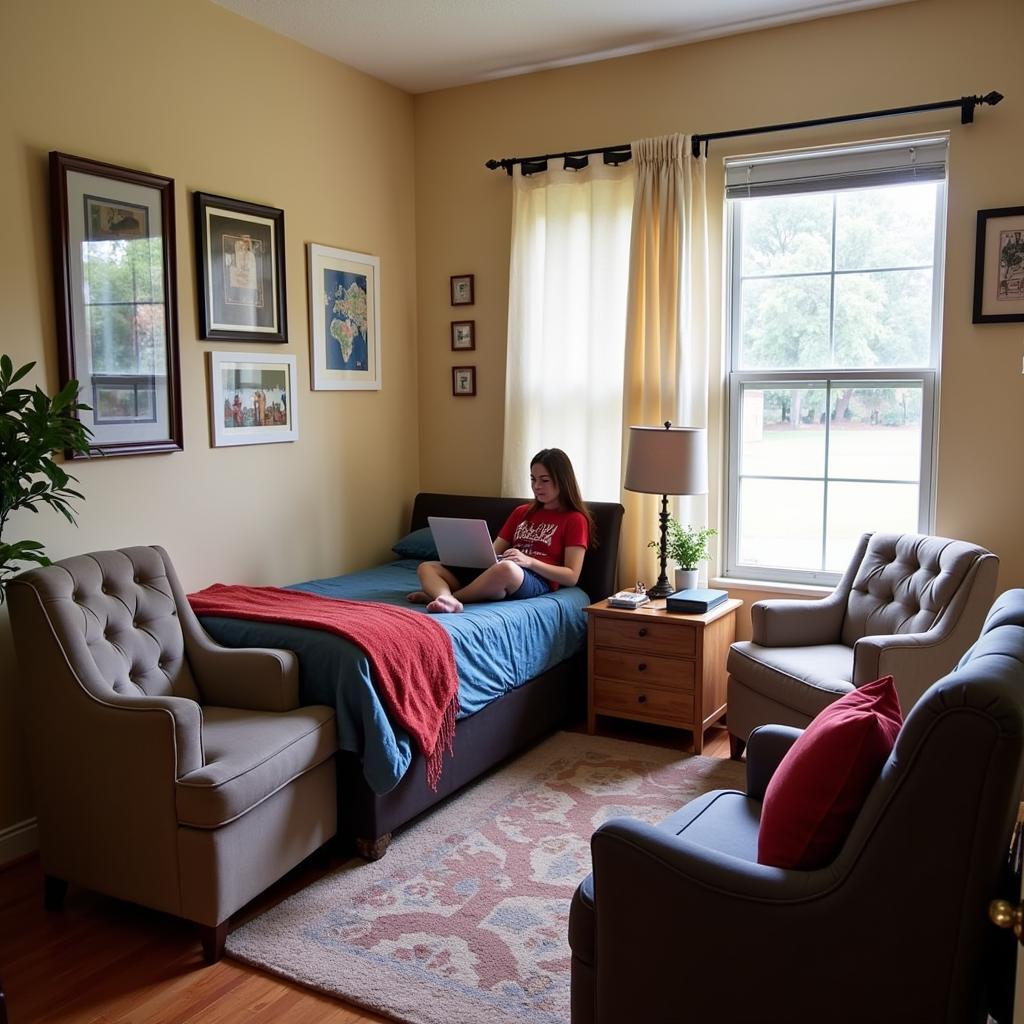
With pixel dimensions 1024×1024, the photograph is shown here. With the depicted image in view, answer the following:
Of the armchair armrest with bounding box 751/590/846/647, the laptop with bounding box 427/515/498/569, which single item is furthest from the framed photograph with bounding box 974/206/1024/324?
the laptop with bounding box 427/515/498/569

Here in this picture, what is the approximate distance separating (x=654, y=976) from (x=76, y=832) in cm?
173

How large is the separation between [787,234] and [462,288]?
5.27 ft

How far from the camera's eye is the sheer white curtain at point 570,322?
14.4 feet

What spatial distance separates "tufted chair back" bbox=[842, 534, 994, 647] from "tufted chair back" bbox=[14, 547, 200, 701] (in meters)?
2.42

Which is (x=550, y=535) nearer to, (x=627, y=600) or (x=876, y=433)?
(x=627, y=600)

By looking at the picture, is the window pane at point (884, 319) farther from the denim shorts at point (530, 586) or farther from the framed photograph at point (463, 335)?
the framed photograph at point (463, 335)

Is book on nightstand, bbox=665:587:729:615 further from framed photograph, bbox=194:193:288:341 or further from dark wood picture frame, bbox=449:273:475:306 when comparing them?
framed photograph, bbox=194:193:288:341

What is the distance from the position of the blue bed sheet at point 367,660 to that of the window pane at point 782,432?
0.99m

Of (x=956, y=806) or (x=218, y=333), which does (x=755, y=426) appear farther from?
(x=956, y=806)

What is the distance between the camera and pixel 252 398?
3.97 metres

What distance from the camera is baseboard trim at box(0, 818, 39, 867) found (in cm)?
304

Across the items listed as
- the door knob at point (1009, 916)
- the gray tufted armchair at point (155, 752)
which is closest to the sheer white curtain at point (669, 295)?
the gray tufted armchair at point (155, 752)

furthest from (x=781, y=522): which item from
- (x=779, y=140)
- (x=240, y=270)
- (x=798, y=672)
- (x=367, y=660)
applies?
(x=240, y=270)

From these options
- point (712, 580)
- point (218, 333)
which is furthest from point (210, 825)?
point (712, 580)
